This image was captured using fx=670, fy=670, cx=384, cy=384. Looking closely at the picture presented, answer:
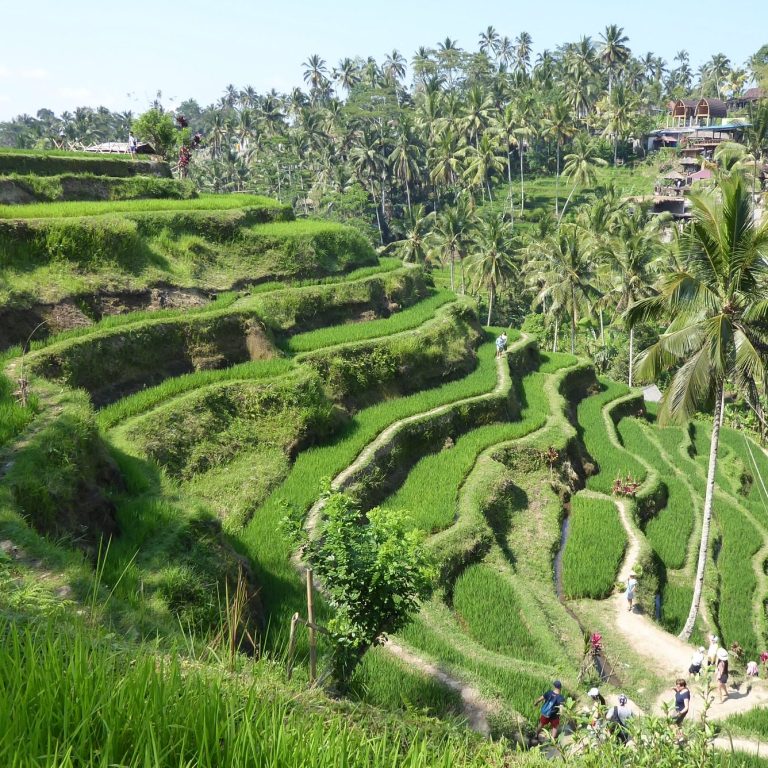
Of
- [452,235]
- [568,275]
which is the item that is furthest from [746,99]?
[568,275]

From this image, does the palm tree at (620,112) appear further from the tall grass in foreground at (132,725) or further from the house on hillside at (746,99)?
the tall grass in foreground at (132,725)

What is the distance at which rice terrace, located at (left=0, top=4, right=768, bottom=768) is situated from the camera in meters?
4.40

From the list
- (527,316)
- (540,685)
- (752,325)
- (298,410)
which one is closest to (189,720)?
(540,685)

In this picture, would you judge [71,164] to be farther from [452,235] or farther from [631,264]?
[631,264]

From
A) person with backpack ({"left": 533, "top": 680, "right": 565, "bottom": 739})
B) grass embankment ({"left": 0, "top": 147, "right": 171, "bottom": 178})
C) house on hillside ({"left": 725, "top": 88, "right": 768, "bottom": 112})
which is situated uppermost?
house on hillside ({"left": 725, "top": 88, "right": 768, "bottom": 112})

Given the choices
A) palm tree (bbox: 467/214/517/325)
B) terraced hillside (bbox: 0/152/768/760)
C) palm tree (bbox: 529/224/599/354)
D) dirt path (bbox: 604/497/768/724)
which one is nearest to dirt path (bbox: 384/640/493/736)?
terraced hillside (bbox: 0/152/768/760)

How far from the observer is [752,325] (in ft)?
40.0

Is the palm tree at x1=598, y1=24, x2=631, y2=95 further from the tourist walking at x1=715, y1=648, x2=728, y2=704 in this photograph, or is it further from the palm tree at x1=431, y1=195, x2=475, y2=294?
the tourist walking at x1=715, y1=648, x2=728, y2=704

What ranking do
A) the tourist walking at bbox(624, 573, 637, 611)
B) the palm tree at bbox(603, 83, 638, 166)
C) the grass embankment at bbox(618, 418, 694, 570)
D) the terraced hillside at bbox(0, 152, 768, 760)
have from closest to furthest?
1. the terraced hillside at bbox(0, 152, 768, 760)
2. the tourist walking at bbox(624, 573, 637, 611)
3. the grass embankment at bbox(618, 418, 694, 570)
4. the palm tree at bbox(603, 83, 638, 166)

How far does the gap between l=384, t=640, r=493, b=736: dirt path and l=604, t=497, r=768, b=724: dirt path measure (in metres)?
3.93

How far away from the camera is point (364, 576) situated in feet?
24.6

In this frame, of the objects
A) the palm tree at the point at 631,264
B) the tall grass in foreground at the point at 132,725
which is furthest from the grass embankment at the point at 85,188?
the palm tree at the point at 631,264

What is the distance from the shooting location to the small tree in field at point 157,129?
27695 millimetres

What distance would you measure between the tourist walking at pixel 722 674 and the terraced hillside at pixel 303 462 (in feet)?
3.47
